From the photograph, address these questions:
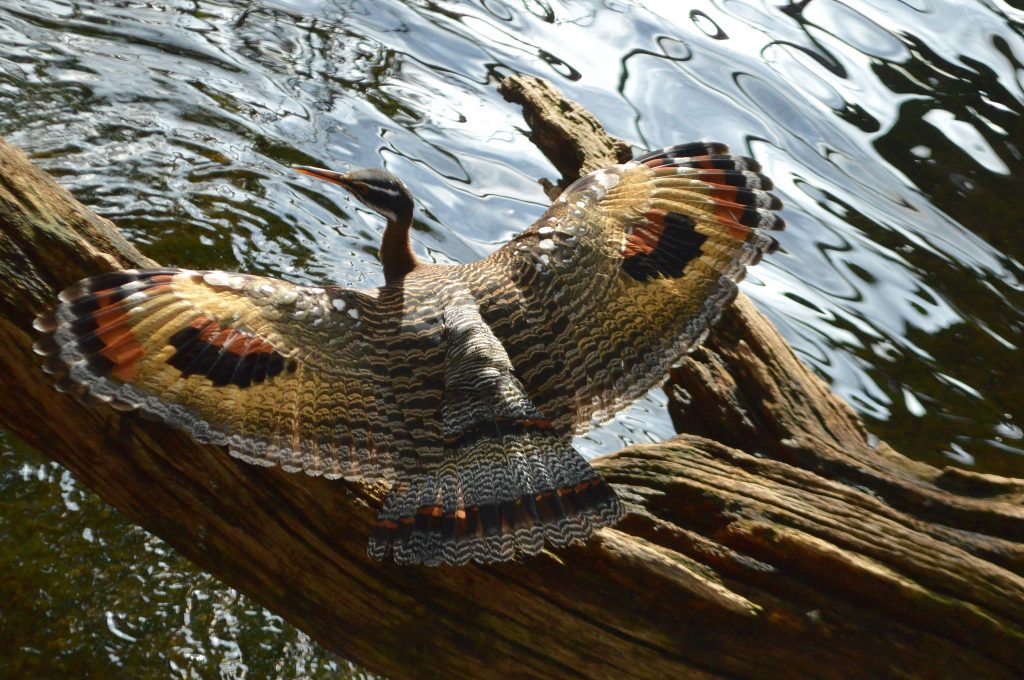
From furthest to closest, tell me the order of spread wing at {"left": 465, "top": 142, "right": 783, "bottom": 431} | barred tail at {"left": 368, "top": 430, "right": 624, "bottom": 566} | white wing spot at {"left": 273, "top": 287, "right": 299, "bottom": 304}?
spread wing at {"left": 465, "top": 142, "right": 783, "bottom": 431} < white wing spot at {"left": 273, "top": 287, "right": 299, "bottom": 304} < barred tail at {"left": 368, "top": 430, "right": 624, "bottom": 566}

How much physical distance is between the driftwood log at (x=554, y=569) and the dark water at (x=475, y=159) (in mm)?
1265

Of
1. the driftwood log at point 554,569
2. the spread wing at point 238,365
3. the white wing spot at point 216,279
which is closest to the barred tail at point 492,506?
the spread wing at point 238,365

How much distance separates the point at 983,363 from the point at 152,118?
19.9ft

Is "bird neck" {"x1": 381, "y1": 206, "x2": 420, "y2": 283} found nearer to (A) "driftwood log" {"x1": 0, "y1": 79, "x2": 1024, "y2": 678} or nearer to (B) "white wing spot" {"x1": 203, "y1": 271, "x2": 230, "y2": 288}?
(B) "white wing spot" {"x1": 203, "y1": 271, "x2": 230, "y2": 288}

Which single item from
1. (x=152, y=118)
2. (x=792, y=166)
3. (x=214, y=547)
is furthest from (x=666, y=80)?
(x=214, y=547)

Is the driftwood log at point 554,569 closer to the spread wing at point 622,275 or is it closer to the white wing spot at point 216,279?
the white wing spot at point 216,279

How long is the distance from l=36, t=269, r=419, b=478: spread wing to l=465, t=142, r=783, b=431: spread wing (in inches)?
27.8

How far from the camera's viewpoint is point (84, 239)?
4.14 m

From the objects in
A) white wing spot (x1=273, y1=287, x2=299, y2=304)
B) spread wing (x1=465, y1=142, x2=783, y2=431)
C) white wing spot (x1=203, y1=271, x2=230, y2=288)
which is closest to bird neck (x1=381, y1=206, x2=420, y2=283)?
spread wing (x1=465, y1=142, x2=783, y2=431)

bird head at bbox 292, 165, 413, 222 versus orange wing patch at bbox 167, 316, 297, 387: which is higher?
bird head at bbox 292, 165, 413, 222

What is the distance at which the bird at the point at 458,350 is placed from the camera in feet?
12.2

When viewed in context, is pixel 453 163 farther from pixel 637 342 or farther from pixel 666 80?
pixel 637 342

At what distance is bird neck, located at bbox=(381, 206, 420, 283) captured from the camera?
4906 millimetres

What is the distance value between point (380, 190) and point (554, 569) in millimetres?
1984
